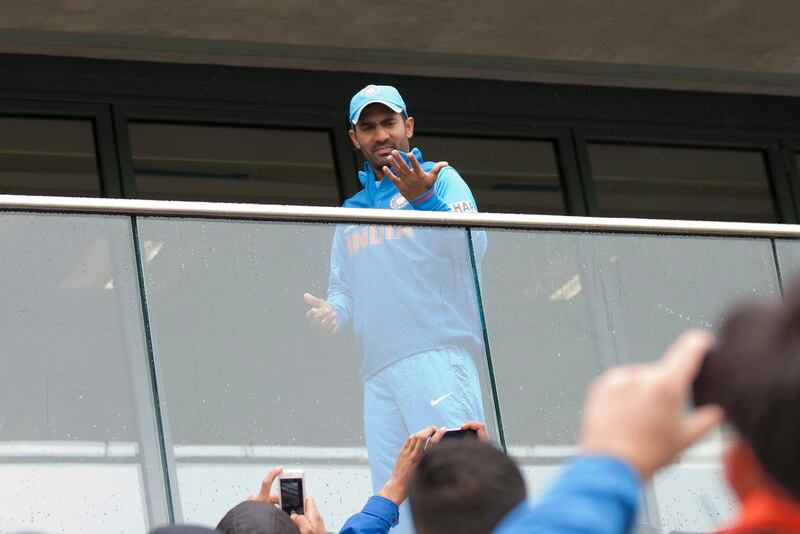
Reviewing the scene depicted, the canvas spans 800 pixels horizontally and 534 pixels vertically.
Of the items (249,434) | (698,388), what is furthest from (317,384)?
(698,388)

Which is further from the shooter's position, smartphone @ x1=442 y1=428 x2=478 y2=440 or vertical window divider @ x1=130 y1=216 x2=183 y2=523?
smartphone @ x1=442 y1=428 x2=478 y2=440

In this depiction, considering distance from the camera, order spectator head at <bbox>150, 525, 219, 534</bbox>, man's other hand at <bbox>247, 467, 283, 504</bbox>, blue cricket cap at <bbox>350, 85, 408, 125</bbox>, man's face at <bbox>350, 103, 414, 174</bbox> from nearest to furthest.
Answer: spectator head at <bbox>150, 525, 219, 534</bbox> < man's other hand at <bbox>247, 467, 283, 504</bbox> < man's face at <bbox>350, 103, 414, 174</bbox> < blue cricket cap at <bbox>350, 85, 408, 125</bbox>

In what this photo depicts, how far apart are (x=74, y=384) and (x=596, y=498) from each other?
123 inches

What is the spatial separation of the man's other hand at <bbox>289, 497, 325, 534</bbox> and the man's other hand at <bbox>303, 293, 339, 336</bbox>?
63 centimetres

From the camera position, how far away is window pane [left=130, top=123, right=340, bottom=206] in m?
9.48

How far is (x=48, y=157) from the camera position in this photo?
9.24 m

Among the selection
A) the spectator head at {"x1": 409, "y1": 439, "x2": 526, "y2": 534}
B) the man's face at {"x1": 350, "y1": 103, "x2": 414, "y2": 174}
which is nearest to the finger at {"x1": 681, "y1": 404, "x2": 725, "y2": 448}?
the spectator head at {"x1": 409, "y1": 439, "x2": 526, "y2": 534}

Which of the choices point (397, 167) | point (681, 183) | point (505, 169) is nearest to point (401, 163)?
point (397, 167)

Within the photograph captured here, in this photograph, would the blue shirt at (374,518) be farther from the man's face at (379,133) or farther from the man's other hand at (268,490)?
the man's face at (379,133)

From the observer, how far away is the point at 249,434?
14.2ft

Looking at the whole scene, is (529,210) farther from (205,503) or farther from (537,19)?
(205,503)

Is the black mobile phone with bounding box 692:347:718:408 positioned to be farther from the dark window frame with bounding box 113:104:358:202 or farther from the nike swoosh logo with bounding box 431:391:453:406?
the dark window frame with bounding box 113:104:358:202

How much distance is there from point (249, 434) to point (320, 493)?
0.25 m

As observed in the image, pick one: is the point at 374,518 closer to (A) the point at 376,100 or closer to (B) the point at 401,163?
(B) the point at 401,163
